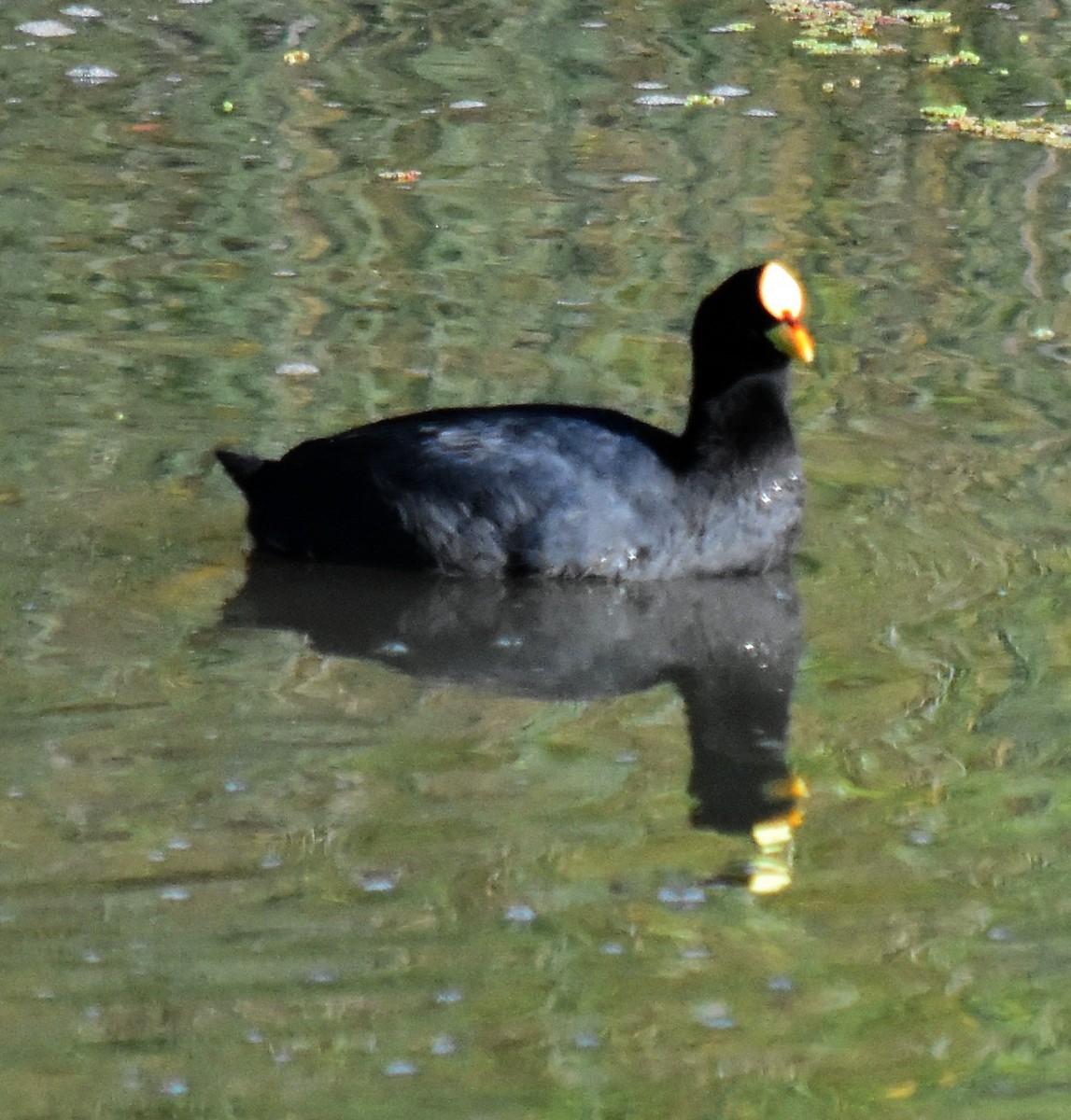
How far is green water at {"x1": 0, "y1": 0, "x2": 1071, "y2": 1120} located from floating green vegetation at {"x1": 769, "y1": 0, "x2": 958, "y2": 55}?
0.12m

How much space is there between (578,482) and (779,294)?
28.1 inches

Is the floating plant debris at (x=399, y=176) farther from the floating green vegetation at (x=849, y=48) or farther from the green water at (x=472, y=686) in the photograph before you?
the floating green vegetation at (x=849, y=48)

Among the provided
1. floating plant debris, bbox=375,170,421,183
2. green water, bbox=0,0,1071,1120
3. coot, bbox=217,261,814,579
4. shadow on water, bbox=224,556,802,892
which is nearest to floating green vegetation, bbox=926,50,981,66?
green water, bbox=0,0,1071,1120

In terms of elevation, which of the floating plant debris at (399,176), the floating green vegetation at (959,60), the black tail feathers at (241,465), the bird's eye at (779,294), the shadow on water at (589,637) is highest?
the bird's eye at (779,294)

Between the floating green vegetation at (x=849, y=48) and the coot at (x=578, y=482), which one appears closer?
the coot at (x=578, y=482)

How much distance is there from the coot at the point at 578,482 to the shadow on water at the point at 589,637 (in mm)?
73

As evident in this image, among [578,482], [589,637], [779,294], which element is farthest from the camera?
[779,294]

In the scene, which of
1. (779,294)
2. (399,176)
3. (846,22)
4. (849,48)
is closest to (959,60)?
(849,48)

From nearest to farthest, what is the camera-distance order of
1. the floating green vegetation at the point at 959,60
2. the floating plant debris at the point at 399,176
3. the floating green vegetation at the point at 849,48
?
the floating plant debris at the point at 399,176, the floating green vegetation at the point at 959,60, the floating green vegetation at the point at 849,48

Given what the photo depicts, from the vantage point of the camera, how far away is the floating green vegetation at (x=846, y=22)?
35.7 feet

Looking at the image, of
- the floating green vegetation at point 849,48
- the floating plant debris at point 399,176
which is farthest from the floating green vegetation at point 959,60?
the floating plant debris at point 399,176

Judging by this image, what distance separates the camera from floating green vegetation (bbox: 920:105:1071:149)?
31.7ft

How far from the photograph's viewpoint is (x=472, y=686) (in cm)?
535

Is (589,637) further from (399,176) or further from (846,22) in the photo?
(846,22)
